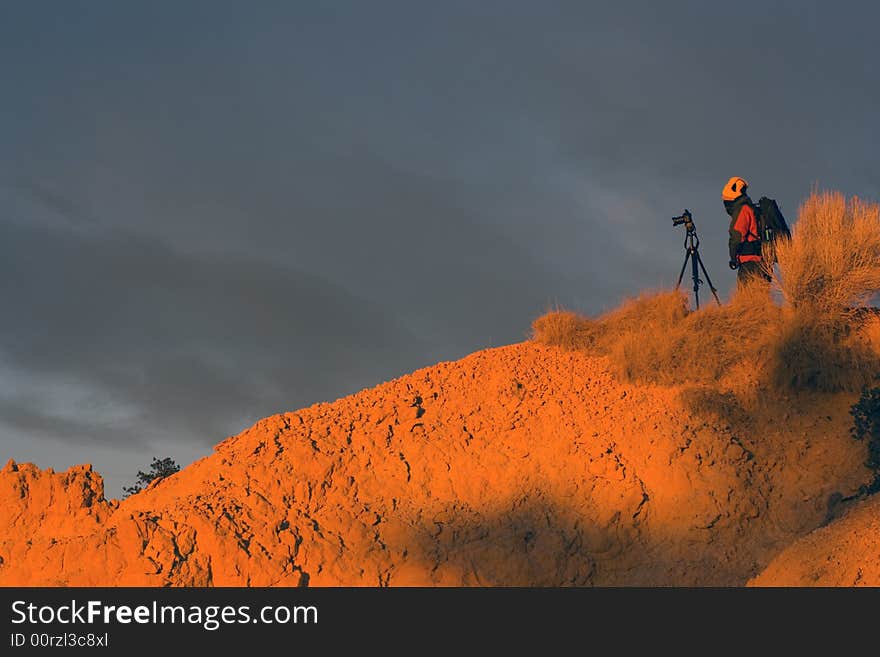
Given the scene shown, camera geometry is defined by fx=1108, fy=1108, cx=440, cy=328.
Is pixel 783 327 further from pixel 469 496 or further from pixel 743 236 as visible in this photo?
pixel 469 496

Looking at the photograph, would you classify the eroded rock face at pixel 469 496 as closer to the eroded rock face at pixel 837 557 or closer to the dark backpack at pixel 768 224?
the eroded rock face at pixel 837 557

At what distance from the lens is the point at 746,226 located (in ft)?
67.4

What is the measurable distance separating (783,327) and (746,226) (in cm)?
249

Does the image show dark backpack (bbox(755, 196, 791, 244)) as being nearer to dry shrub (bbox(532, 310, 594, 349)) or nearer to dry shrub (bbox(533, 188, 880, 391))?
dry shrub (bbox(533, 188, 880, 391))

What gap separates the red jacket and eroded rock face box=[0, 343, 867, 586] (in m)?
3.50

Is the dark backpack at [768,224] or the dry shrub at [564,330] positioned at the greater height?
the dark backpack at [768,224]

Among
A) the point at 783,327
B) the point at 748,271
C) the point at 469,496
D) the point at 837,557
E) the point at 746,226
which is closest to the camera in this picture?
the point at 837,557

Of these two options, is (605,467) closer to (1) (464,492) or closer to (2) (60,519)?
(1) (464,492)

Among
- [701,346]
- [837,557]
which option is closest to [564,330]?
[701,346]

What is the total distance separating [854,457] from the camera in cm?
1748

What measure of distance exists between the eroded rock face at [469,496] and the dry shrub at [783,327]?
23.6 inches

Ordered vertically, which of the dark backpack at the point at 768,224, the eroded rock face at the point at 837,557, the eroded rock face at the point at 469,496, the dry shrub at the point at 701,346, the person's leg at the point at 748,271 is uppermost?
the dark backpack at the point at 768,224

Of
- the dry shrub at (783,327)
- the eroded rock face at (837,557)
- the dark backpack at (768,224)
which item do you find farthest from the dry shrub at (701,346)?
the eroded rock face at (837,557)

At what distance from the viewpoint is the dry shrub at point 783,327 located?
61.3 ft
